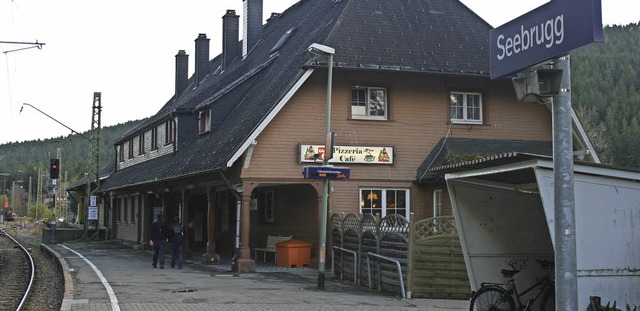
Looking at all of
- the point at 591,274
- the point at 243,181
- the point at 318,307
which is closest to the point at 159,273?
the point at 243,181

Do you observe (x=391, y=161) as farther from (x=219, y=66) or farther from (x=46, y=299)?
(x=219, y=66)

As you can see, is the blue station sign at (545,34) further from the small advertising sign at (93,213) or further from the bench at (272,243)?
the small advertising sign at (93,213)

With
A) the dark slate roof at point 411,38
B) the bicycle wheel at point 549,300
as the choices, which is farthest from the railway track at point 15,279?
the dark slate roof at point 411,38

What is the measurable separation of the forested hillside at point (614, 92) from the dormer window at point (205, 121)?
5569 centimetres

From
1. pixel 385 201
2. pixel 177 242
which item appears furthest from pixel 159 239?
pixel 385 201

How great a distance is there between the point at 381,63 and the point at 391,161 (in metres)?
2.85

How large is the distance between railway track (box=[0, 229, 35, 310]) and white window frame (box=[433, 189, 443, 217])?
11.0 metres

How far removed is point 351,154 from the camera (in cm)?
2223

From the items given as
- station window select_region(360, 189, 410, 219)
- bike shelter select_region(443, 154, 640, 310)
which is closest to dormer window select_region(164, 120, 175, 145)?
station window select_region(360, 189, 410, 219)

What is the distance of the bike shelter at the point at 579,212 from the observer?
7594 mm

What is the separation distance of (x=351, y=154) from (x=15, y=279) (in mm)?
10259

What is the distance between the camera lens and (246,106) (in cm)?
2464

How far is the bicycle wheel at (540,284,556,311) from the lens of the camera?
9.62 metres

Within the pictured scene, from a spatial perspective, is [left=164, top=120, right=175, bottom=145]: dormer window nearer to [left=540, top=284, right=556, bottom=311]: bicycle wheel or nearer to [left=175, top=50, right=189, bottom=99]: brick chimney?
[left=175, top=50, right=189, bottom=99]: brick chimney
